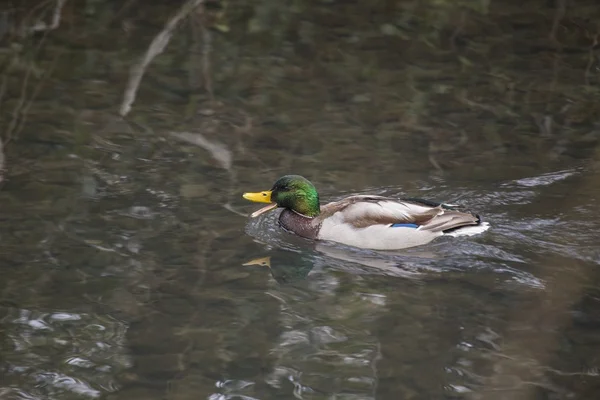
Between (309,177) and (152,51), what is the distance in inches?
159

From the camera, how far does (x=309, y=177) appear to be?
993 centimetres

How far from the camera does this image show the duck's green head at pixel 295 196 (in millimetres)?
8945

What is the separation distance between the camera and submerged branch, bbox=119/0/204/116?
38.3 feet

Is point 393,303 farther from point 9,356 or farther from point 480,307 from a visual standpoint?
point 9,356

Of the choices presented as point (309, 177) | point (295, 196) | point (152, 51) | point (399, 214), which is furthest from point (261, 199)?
point (152, 51)

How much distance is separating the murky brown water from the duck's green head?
0.27m

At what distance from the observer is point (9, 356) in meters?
6.98

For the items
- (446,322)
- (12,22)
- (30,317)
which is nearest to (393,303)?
(446,322)

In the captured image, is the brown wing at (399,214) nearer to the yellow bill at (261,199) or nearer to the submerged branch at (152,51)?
the yellow bill at (261,199)

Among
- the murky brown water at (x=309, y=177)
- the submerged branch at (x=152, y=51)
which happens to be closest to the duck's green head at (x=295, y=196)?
the murky brown water at (x=309, y=177)

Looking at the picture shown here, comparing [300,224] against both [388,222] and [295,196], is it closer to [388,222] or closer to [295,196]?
[295,196]

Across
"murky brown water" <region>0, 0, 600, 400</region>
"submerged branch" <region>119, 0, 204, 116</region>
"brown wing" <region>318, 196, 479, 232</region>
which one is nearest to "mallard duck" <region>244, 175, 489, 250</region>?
"brown wing" <region>318, 196, 479, 232</region>

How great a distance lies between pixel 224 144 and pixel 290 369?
13.6 feet

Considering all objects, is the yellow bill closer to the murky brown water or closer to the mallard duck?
the mallard duck
